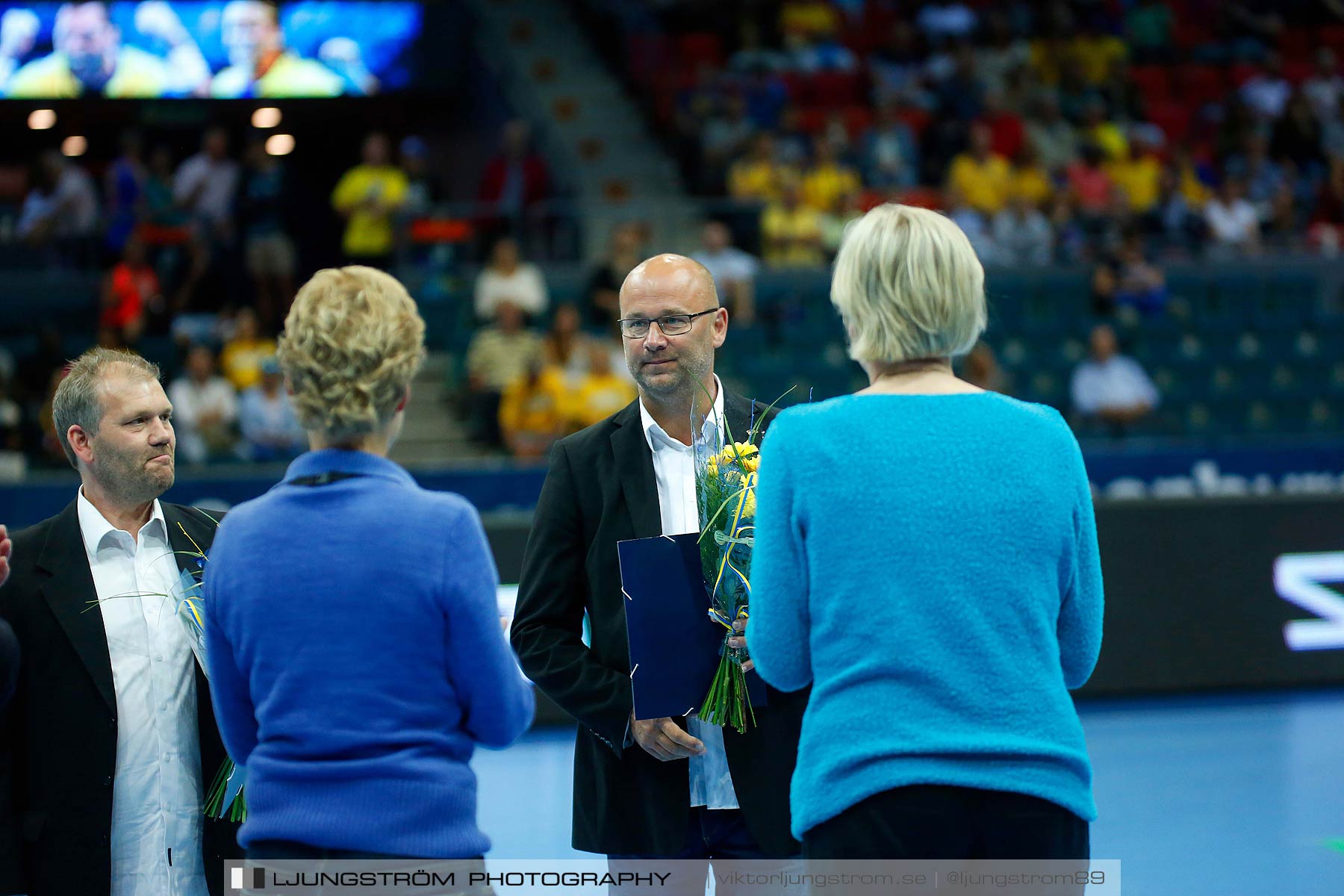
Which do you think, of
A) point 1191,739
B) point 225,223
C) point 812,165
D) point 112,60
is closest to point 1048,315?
point 812,165

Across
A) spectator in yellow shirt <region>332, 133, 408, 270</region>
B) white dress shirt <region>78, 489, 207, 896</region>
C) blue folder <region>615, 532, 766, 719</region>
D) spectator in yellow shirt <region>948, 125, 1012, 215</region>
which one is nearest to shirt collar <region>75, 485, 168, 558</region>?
white dress shirt <region>78, 489, 207, 896</region>

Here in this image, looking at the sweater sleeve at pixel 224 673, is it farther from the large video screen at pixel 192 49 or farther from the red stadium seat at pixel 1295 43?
the red stadium seat at pixel 1295 43

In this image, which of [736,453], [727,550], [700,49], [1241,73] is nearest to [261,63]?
[700,49]

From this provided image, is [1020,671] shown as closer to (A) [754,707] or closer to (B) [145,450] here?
(A) [754,707]

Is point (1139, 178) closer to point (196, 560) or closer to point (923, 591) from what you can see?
point (196, 560)

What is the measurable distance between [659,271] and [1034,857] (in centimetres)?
148

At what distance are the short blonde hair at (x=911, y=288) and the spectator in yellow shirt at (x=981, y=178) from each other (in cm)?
1079

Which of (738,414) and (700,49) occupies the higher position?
(700,49)

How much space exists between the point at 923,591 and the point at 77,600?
168 centimetres

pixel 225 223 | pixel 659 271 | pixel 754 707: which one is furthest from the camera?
pixel 225 223

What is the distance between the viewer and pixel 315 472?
1.97 meters

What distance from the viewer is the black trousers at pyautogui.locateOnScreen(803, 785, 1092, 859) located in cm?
189

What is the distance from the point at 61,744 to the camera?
2549 millimetres

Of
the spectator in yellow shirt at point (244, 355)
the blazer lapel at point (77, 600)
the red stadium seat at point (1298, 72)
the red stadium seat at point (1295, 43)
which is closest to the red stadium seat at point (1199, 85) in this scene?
the red stadium seat at point (1298, 72)
